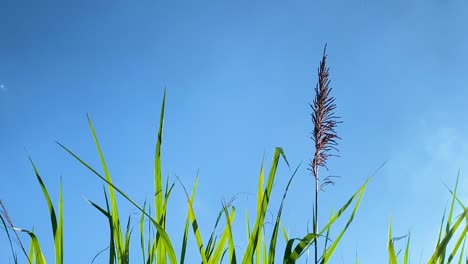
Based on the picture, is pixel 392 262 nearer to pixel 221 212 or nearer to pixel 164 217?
pixel 221 212

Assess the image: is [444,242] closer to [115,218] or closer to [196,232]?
[196,232]

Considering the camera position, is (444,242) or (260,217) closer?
(260,217)

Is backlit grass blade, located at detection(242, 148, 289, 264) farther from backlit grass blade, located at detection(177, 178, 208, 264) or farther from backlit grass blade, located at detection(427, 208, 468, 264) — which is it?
backlit grass blade, located at detection(427, 208, 468, 264)

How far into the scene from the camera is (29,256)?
4.64ft

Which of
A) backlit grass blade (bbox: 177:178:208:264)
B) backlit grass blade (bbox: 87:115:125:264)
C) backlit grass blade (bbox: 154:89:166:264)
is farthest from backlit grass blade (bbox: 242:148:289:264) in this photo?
backlit grass blade (bbox: 87:115:125:264)

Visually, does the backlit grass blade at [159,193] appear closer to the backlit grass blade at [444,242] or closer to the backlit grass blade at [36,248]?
the backlit grass blade at [36,248]

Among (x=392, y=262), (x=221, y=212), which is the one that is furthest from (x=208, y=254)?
(x=392, y=262)

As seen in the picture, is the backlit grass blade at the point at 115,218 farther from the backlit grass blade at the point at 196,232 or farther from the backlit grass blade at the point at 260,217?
the backlit grass blade at the point at 260,217

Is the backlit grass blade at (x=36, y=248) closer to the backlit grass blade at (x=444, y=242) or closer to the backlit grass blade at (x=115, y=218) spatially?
the backlit grass blade at (x=115, y=218)

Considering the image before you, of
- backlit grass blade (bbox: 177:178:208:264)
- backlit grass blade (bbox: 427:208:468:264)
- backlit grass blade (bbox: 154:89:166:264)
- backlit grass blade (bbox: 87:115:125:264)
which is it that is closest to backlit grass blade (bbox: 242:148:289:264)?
backlit grass blade (bbox: 177:178:208:264)

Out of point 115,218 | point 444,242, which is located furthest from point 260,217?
point 444,242

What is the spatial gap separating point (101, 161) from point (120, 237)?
0.20 metres

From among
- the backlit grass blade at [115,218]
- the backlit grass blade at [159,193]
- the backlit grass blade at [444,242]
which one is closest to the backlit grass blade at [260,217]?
the backlit grass blade at [159,193]

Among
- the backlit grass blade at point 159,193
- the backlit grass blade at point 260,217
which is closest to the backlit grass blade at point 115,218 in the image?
the backlit grass blade at point 159,193
